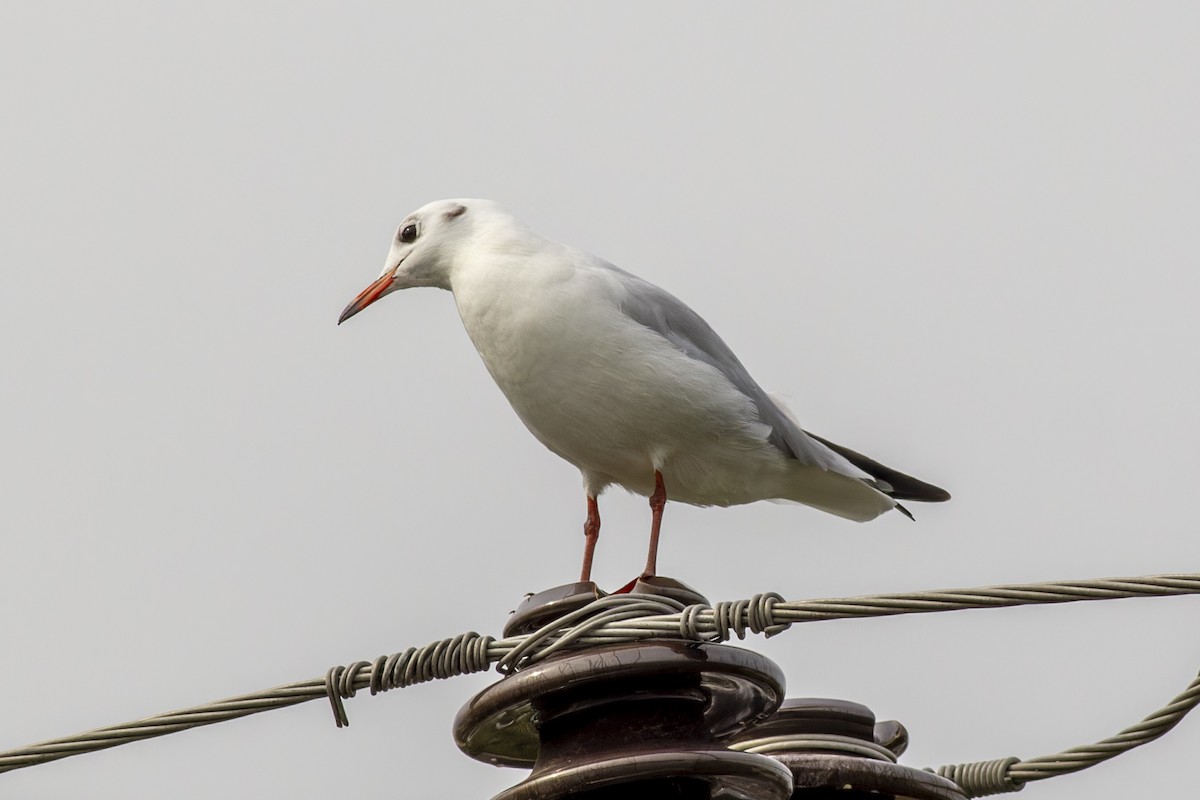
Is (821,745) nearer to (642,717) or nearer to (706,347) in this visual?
(642,717)

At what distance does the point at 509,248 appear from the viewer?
613cm

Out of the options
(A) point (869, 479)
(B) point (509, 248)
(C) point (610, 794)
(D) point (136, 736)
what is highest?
(B) point (509, 248)

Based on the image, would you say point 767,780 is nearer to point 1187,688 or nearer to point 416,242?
point 1187,688

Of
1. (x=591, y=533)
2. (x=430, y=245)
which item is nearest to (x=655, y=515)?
(x=591, y=533)

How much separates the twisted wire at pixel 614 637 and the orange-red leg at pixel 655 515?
1.62 meters

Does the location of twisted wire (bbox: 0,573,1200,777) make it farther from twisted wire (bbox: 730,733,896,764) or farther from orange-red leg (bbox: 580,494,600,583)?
orange-red leg (bbox: 580,494,600,583)

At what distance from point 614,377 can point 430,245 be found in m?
1.28

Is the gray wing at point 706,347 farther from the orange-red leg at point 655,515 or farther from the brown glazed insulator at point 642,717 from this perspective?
the brown glazed insulator at point 642,717

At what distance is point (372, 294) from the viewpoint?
21.8 feet

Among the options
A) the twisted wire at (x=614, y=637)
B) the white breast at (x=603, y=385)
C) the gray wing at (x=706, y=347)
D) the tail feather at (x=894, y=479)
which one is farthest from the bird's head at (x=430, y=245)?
the twisted wire at (x=614, y=637)

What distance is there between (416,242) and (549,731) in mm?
3148

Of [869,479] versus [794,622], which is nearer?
[794,622]

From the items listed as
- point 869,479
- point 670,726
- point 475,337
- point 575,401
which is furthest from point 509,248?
point 670,726

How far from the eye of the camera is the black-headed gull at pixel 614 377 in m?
5.64
